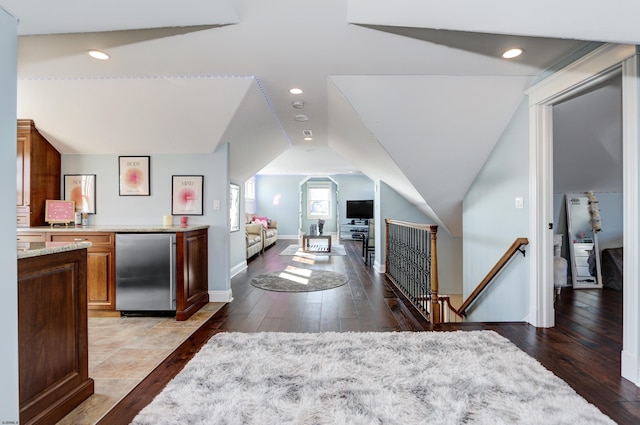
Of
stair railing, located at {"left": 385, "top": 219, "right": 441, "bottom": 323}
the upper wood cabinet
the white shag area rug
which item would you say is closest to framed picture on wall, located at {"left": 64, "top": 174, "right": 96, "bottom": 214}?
the upper wood cabinet

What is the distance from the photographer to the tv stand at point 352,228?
10727 mm

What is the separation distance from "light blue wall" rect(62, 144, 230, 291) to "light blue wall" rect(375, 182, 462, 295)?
2.86 m

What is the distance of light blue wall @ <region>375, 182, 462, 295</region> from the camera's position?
555cm

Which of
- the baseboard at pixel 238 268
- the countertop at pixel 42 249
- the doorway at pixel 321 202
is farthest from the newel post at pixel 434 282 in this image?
the doorway at pixel 321 202

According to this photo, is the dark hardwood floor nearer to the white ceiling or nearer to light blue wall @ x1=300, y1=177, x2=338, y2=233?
the white ceiling

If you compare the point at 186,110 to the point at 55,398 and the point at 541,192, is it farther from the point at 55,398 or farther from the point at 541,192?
the point at 541,192

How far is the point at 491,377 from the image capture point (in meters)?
1.91

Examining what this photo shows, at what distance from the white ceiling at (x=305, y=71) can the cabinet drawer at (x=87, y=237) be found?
3.78 feet


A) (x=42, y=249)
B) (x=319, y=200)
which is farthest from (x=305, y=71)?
(x=319, y=200)

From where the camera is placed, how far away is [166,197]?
149 inches

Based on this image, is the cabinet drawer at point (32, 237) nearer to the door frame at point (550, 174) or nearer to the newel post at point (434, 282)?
the newel post at point (434, 282)

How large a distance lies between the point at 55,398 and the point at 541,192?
3654 millimetres

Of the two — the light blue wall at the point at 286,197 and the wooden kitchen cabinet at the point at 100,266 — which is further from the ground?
the light blue wall at the point at 286,197

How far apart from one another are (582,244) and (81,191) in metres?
6.62
